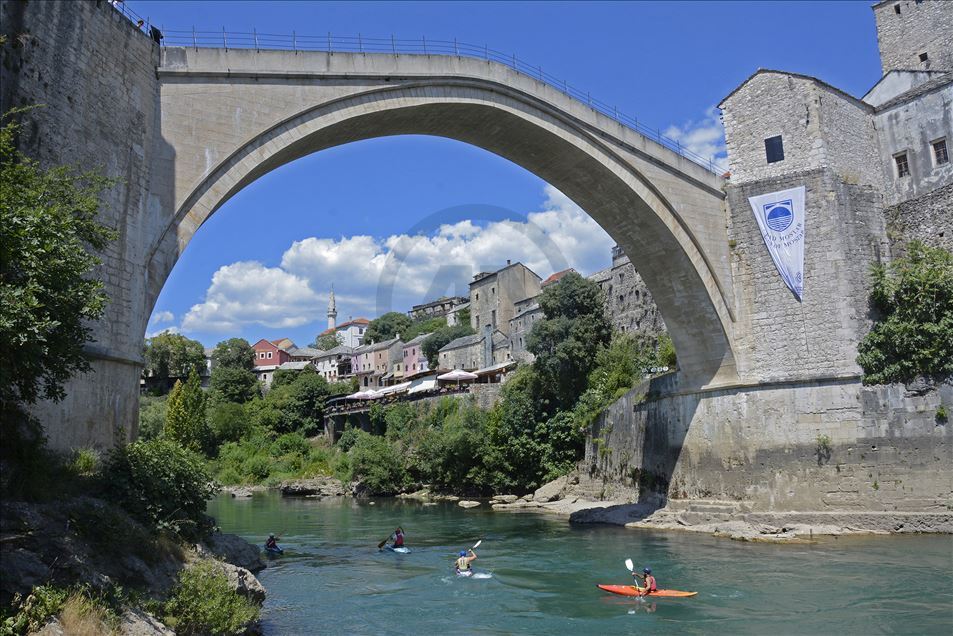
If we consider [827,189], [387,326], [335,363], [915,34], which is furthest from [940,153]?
[387,326]

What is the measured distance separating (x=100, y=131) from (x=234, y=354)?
192 feet

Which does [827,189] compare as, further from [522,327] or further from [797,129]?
[522,327]

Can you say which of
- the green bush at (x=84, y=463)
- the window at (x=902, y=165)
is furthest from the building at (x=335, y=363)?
the green bush at (x=84, y=463)

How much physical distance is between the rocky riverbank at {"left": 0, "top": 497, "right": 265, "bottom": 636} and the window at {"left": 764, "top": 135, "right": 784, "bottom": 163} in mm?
16983

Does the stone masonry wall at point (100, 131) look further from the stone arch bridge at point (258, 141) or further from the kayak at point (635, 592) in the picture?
the kayak at point (635, 592)

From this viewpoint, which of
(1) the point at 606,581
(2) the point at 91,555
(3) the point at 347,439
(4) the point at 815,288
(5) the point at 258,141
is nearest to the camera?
(2) the point at 91,555

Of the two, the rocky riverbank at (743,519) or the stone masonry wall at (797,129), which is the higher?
the stone masonry wall at (797,129)

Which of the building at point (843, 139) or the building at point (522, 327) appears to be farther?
the building at point (522, 327)

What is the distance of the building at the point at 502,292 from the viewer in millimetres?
54500

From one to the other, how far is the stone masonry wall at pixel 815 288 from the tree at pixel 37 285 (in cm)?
1626

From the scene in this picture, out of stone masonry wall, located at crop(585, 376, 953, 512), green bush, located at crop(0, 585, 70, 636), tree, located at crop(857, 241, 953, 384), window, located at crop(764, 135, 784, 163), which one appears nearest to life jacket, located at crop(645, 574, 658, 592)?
stone masonry wall, located at crop(585, 376, 953, 512)

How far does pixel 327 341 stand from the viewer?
333ft

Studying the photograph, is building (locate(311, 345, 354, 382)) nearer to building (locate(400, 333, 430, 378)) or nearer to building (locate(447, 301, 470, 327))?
building (locate(400, 333, 430, 378))

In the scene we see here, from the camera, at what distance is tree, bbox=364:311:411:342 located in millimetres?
82875
